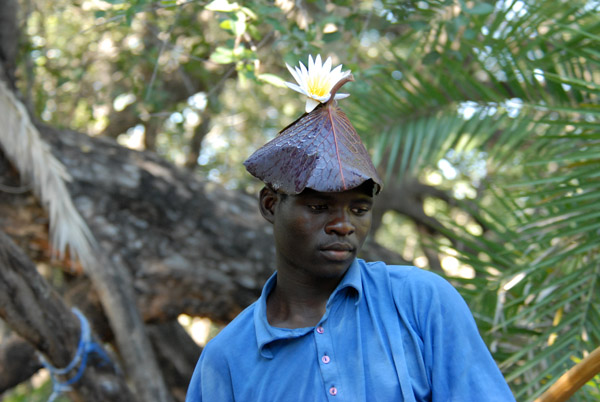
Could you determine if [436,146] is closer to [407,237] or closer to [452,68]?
[452,68]

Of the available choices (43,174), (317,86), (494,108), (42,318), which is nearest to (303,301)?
(317,86)

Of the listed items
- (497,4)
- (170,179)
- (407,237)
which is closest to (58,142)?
(170,179)

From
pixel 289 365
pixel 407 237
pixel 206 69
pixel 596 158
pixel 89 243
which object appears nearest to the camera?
pixel 289 365

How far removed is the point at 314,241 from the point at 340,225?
0.06 metres

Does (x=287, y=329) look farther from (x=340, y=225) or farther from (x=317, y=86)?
(x=317, y=86)

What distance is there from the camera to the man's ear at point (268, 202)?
1542 mm

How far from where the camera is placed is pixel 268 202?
1562mm

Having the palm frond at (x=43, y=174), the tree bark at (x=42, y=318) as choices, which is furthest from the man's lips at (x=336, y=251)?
the palm frond at (x=43, y=174)

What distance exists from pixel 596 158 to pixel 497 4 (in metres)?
1.08

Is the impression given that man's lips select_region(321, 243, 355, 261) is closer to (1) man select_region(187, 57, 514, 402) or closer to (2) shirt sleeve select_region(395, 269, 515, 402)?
(1) man select_region(187, 57, 514, 402)

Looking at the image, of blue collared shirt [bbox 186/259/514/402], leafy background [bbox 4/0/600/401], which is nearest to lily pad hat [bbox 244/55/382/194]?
blue collared shirt [bbox 186/259/514/402]

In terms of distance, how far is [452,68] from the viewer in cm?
299

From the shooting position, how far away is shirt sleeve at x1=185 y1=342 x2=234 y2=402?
148cm

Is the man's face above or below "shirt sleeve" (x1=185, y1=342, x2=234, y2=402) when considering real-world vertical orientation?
above
